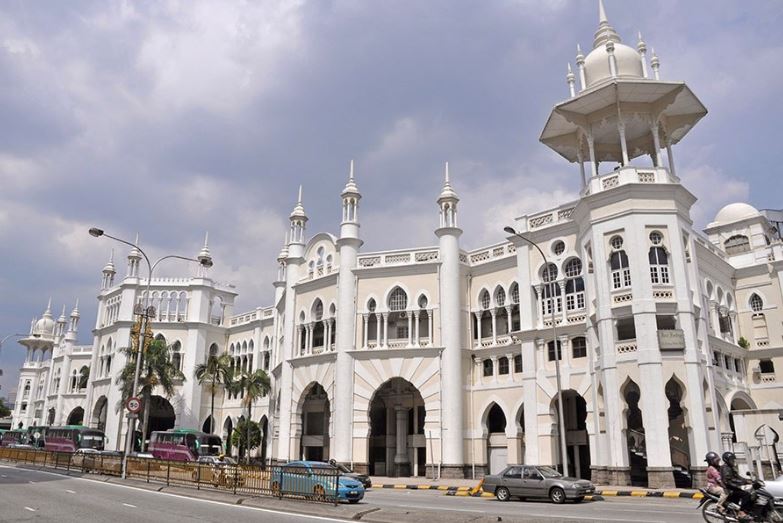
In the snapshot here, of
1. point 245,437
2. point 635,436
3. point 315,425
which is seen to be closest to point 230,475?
point 635,436

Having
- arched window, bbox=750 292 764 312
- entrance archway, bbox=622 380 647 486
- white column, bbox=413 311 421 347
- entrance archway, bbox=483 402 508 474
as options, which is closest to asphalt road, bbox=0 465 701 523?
entrance archway, bbox=622 380 647 486

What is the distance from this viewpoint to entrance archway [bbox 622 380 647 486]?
27578 mm

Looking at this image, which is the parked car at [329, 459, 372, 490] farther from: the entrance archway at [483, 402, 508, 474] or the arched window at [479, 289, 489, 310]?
the arched window at [479, 289, 489, 310]

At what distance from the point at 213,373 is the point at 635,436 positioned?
126 feet

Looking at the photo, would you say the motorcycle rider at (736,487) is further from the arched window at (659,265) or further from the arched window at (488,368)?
the arched window at (488,368)

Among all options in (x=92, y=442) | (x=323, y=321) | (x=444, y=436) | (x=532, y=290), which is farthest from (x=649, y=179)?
(x=92, y=442)

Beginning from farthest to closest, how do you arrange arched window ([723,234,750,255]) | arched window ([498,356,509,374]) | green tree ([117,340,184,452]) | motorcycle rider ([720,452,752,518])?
green tree ([117,340,184,452]), arched window ([723,234,750,255]), arched window ([498,356,509,374]), motorcycle rider ([720,452,752,518])

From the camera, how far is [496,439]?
3606cm

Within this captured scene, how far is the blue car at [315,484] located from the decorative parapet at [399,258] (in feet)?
67.3

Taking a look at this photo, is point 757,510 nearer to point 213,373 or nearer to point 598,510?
point 598,510

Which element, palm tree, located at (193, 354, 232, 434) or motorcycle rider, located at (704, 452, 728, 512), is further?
palm tree, located at (193, 354, 232, 434)

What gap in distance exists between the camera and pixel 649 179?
97.8ft

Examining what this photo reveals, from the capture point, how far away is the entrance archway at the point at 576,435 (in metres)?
33.7

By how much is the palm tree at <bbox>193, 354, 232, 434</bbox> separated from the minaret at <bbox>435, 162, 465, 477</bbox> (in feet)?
82.4
